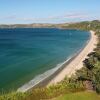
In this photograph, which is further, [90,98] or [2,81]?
[2,81]

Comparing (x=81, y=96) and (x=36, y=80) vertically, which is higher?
(x=81, y=96)

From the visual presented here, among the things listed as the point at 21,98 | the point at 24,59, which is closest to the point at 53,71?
the point at 24,59

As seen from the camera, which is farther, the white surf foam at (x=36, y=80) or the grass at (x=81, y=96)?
the white surf foam at (x=36, y=80)

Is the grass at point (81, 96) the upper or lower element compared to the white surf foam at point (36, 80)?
upper

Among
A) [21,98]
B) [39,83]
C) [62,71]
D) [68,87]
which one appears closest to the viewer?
[21,98]

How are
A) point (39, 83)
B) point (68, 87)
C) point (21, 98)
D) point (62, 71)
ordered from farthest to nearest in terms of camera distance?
point (62, 71) → point (39, 83) → point (68, 87) → point (21, 98)

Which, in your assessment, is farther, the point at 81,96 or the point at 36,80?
the point at 36,80

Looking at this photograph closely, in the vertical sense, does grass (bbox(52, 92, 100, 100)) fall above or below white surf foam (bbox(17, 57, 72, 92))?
above

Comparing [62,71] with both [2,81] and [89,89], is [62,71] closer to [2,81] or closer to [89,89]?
[2,81]

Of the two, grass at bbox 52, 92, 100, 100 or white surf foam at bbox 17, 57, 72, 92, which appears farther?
white surf foam at bbox 17, 57, 72, 92
